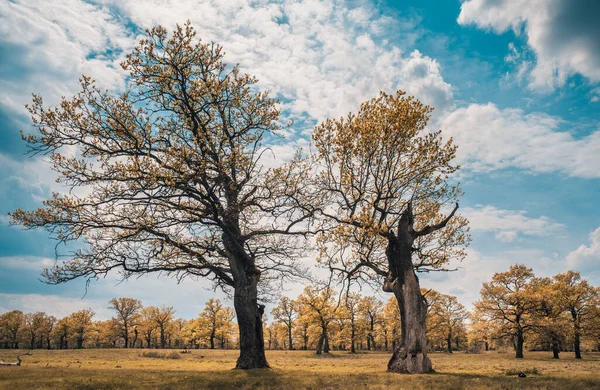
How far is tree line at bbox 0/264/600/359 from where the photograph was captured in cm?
5350

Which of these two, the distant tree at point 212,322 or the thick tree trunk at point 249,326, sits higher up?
the thick tree trunk at point 249,326

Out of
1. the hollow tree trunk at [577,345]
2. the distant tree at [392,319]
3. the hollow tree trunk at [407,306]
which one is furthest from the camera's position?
the distant tree at [392,319]

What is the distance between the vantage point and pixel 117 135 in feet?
62.3

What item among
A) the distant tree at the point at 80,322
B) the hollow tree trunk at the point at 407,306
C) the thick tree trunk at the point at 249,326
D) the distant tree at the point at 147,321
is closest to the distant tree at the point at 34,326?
the distant tree at the point at 80,322

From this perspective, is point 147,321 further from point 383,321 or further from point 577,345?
point 577,345

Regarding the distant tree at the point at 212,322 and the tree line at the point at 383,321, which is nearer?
the tree line at the point at 383,321

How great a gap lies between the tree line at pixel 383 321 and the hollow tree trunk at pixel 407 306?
3744 millimetres

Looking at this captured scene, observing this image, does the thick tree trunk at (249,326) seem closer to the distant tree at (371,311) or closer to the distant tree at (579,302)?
the distant tree at (579,302)

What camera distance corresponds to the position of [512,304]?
179 ft

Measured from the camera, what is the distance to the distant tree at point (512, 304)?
2089 inches

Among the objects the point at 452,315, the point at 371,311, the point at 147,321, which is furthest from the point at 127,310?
the point at 452,315

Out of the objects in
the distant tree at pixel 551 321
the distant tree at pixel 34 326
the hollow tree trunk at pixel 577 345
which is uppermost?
the distant tree at pixel 551 321

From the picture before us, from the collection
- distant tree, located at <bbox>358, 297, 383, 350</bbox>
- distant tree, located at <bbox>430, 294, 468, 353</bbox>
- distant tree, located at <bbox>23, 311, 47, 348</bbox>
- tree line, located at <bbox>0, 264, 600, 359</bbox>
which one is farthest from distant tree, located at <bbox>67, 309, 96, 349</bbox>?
distant tree, located at <bbox>430, 294, 468, 353</bbox>

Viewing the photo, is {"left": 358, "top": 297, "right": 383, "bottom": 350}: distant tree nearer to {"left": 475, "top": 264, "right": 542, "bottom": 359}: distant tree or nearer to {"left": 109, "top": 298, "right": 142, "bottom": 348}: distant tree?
{"left": 475, "top": 264, "right": 542, "bottom": 359}: distant tree
